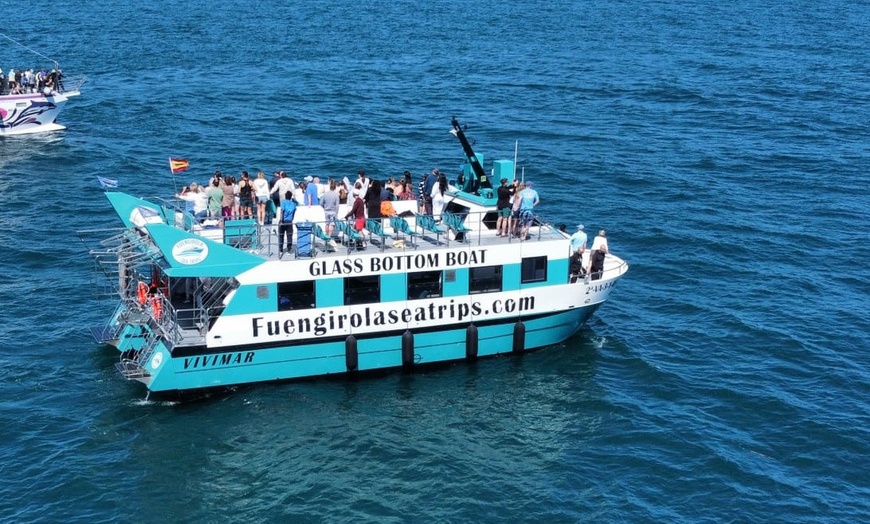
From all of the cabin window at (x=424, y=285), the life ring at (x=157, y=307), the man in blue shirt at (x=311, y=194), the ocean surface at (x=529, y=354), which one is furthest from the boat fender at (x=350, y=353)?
the life ring at (x=157, y=307)

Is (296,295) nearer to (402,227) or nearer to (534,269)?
(402,227)

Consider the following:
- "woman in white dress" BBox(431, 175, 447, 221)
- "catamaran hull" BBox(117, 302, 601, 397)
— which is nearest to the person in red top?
"woman in white dress" BBox(431, 175, 447, 221)

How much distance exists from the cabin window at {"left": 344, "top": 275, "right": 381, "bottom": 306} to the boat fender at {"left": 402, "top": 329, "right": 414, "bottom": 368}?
1.42m

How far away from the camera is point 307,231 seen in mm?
32906

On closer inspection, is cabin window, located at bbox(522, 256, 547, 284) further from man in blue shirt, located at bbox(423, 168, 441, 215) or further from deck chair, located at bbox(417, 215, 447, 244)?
man in blue shirt, located at bbox(423, 168, 441, 215)

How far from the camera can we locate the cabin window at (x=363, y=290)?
33.4 meters

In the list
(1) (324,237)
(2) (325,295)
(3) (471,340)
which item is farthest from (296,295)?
(3) (471,340)

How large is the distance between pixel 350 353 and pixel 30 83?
1613 inches

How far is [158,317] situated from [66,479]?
19.6 ft

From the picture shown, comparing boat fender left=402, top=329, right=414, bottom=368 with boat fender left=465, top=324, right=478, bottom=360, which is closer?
boat fender left=402, top=329, right=414, bottom=368

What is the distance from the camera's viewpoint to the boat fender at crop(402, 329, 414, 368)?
3403 centimetres

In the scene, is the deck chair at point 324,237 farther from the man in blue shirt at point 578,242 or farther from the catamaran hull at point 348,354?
the man in blue shirt at point 578,242

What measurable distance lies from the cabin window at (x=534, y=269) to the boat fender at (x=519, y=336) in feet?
4.65

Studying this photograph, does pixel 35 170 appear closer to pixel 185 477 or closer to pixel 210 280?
pixel 210 280
